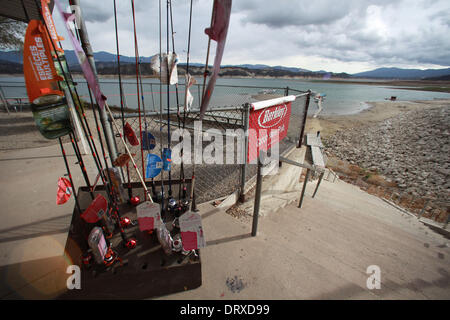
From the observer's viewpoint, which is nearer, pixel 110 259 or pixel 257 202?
pixel 110 259

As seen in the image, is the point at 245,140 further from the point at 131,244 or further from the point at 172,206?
the point at 131,244

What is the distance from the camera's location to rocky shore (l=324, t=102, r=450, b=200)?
9023 mm

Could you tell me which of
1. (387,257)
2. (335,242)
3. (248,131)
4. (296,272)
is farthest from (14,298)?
(387,257)

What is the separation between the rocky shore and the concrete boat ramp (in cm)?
744

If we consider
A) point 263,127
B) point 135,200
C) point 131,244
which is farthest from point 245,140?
point 131,244

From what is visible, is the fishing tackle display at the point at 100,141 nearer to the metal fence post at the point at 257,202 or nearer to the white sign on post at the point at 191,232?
the white sign on post at the point at 191,232

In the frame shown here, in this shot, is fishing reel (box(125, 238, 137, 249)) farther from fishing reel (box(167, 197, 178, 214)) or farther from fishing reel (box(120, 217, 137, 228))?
fishing reel (box(167, 197, 178, 214))

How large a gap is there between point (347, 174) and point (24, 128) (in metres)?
15.2

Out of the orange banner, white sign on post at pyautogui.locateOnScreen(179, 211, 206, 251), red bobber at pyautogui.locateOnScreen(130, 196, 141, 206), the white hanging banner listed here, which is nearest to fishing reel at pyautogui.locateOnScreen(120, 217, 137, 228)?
red bobber at pyautogui.locateOnScreen(130, 196, 141, 206)

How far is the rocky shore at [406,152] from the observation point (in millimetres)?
9023

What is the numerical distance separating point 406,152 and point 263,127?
15.7m

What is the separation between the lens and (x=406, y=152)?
43.3ft

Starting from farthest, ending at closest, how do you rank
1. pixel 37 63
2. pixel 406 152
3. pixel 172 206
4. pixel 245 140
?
pixel 406 152 → pixel 245 140 → pixel 172 206 → pixel 37 63

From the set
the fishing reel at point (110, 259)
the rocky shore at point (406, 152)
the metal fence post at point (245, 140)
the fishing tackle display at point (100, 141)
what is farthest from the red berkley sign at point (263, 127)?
the rocky shore at point (406, 152)
